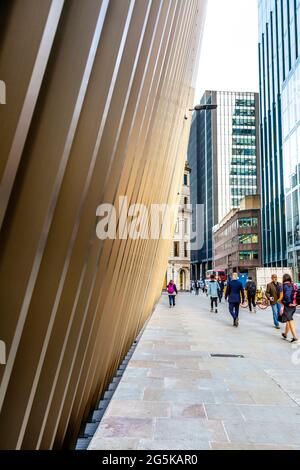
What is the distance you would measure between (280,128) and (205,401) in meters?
49.0

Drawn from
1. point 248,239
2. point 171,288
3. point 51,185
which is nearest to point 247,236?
point 248,239

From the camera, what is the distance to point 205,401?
→ 213 inches

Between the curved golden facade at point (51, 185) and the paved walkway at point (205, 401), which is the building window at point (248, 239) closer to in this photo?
the paved walkway at point (205, 401)

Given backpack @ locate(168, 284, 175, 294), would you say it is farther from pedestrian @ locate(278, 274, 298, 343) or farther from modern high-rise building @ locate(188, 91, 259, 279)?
modern high-rise building @ locate(188, 91, 259, 279)

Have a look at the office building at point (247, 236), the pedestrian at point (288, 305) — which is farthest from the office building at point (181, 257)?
the pedestrian at point (288, 305)

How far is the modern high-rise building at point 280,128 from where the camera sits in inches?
1693

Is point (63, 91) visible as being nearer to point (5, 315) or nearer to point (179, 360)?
point (5, 315)

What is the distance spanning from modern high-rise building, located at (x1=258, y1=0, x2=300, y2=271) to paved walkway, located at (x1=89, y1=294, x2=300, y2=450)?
3498 centimetres

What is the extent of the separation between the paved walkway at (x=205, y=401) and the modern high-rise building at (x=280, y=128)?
35.0 metres

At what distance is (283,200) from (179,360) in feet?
141

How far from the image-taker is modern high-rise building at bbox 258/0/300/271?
43000 mm

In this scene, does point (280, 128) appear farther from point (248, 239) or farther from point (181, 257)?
point (248, 239)

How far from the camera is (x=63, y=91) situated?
1.87 meters
